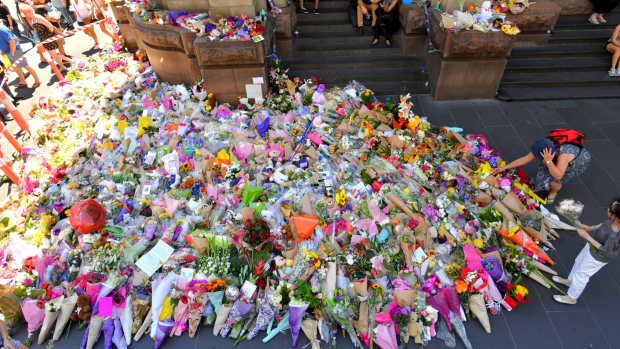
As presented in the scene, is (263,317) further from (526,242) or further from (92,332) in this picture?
(526,242)

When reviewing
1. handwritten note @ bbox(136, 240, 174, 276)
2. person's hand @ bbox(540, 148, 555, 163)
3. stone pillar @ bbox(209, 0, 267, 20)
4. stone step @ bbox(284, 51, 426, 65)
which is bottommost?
handwritten note @ bbox(136, 240, 174, 276)

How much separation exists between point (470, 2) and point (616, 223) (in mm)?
4637

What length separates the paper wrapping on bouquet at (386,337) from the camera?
131 inches

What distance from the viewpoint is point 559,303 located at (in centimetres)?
371

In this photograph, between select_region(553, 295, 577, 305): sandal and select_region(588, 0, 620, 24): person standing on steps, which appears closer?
select_region(553, 295, 577, 305): sandal

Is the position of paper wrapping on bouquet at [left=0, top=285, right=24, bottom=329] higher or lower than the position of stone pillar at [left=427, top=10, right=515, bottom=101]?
lower

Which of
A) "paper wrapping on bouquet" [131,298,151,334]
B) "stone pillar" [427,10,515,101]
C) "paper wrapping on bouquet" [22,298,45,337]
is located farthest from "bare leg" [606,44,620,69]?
"paper wrapping on bouquet" [22,298,45,337]

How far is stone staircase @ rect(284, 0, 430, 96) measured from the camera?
6.97 metres

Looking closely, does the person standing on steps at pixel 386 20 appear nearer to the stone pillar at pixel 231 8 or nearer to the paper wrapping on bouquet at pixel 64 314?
the stone pillar at pixel 231 8

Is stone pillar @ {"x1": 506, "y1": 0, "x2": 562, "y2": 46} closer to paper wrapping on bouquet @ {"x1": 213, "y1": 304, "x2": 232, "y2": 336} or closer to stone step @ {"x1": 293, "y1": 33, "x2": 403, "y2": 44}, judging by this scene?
stone step @ {"x1": 293, "y1": 33, "x2": 403, "y2": 44}

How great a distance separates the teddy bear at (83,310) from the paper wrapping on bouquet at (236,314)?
1.43 meters

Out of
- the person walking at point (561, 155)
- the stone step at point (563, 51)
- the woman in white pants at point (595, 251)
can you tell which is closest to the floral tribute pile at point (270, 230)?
the woman in white pants at point (595, 251)

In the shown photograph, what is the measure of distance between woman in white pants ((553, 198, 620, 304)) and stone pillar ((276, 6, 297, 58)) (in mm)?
5741

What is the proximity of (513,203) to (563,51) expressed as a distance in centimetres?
459
